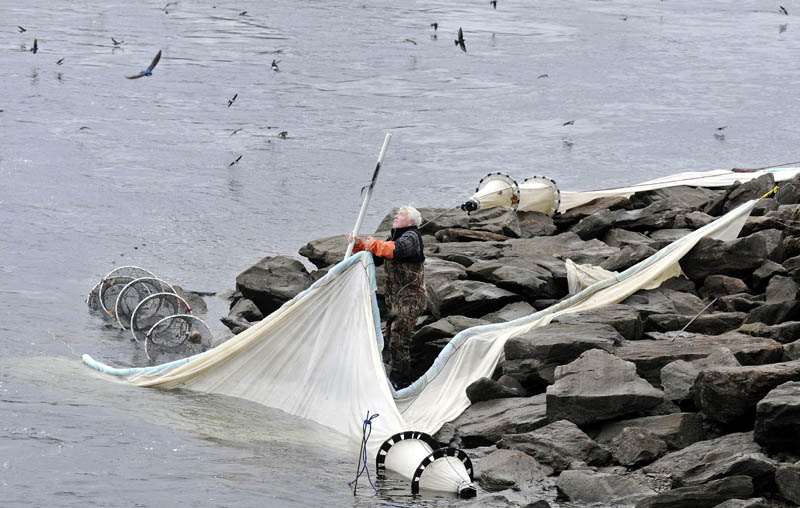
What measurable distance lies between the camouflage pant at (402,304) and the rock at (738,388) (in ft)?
12.2

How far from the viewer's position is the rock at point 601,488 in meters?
8.86

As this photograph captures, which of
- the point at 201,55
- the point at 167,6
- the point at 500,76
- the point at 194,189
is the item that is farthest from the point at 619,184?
the point at 167,6

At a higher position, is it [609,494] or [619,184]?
[609,494]

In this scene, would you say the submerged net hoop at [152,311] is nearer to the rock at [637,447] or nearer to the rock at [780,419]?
the rock at [637,447]

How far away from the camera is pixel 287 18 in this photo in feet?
154

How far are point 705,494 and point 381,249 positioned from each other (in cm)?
478

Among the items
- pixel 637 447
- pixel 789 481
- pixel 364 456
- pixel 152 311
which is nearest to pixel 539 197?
pixel 152 311

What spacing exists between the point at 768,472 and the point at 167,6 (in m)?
44.4

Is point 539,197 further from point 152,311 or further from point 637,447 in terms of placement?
point 637,447

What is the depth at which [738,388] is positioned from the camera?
9.48 metres

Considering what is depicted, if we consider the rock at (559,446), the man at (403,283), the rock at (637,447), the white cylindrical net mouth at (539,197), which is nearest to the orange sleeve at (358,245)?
the man at (403,283)

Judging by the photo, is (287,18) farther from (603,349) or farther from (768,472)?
(768,472)

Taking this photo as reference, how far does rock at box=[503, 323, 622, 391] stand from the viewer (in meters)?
11.4

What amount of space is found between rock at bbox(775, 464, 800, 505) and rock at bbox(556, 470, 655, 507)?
934mm
